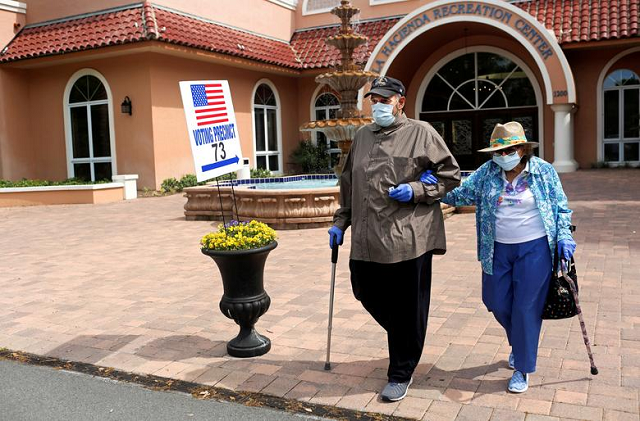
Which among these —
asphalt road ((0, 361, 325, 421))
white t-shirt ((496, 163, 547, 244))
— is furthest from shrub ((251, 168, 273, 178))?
white t-shirt ((496, 163, 547, 244))

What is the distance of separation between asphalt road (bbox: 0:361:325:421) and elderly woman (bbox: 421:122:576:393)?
1380 mm

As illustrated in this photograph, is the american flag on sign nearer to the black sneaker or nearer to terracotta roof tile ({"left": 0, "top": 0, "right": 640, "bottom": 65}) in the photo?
the black sneaker

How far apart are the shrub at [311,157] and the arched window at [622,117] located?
9.10 meters

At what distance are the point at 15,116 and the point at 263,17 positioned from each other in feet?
28.4

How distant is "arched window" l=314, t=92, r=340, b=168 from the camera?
22.7 m

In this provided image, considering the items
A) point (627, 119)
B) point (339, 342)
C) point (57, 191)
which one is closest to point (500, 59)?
point (627, 119)

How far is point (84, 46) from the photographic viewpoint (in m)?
16.9

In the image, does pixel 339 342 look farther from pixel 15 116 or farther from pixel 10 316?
pixel 15 116

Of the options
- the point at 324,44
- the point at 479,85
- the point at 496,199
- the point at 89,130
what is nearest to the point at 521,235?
the point at 496,199

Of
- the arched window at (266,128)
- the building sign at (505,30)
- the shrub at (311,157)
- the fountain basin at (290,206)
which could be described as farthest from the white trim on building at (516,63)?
the fountain basin at (290,206)

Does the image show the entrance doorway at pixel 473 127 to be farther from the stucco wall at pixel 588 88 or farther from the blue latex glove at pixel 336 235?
the blue latex glove at pixel 336 235

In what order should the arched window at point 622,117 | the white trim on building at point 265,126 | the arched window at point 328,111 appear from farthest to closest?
the arched window at point 328,111 → the white trim on building at point 265,126 → the arched window at point 622,117

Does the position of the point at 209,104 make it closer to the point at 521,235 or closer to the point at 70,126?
the point at 521,235

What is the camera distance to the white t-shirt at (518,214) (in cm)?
388
